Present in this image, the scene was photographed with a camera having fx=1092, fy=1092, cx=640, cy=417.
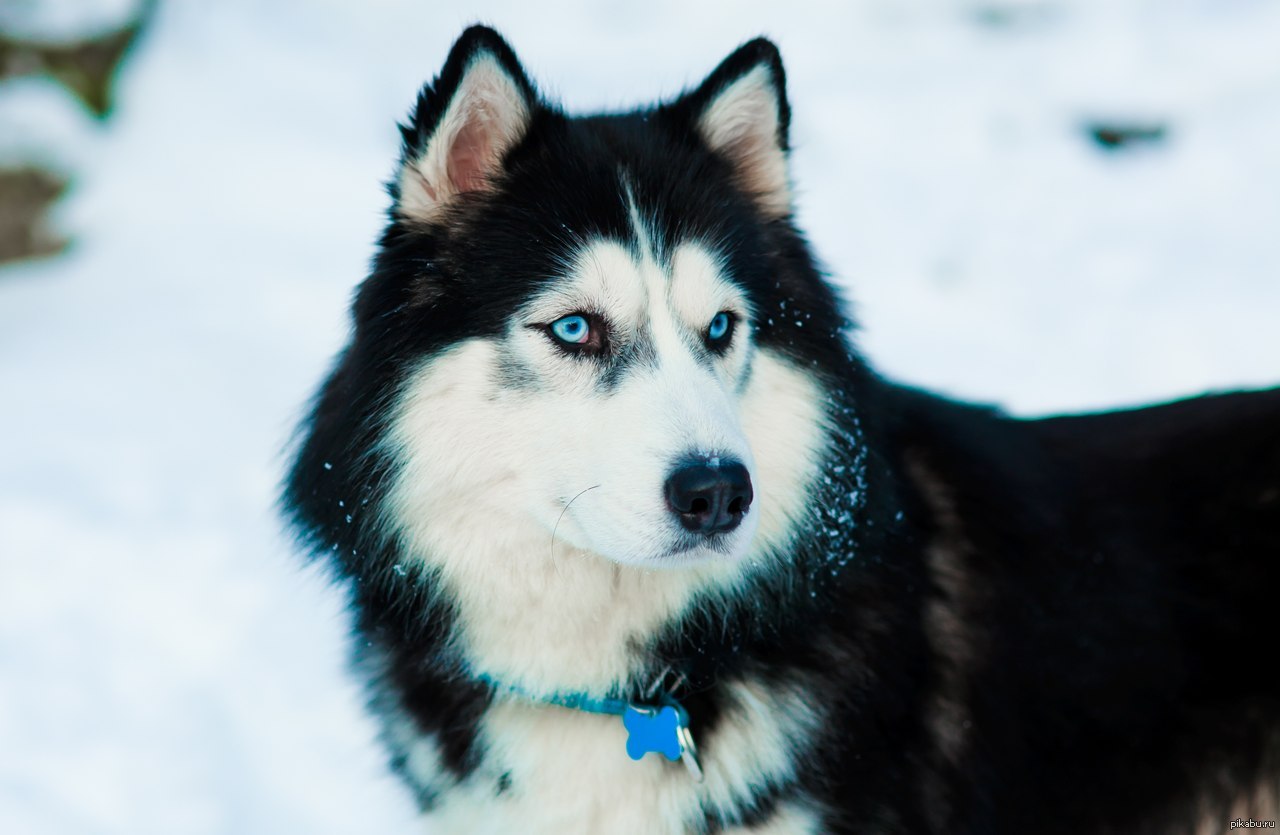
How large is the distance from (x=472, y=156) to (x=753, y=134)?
650 mm

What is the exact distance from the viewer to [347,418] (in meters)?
2.23

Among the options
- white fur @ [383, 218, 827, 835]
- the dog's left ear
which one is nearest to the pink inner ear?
white fur @ [383, 218, 827, 835]

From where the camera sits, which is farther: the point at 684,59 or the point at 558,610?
the point at 684,59

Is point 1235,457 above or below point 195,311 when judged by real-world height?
below

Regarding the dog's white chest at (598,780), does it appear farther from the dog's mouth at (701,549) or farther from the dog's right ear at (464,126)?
the dog's right ear at (464,126)

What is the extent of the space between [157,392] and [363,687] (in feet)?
10.7

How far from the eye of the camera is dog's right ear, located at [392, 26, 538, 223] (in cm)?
213

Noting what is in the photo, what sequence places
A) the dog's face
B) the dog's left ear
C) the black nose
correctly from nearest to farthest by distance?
the black nose, the dog's face, the dog's left ear

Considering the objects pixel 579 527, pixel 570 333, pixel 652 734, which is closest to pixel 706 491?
pixel 579 527

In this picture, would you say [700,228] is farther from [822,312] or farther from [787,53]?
[787,53]

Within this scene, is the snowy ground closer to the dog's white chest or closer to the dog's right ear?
the dog's white chest

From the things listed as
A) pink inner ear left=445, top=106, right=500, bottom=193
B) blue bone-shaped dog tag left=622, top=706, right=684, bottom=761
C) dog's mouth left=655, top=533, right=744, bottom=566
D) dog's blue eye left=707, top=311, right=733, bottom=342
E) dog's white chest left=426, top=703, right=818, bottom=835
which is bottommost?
dog's white chest left=426, top=703, right=818, bottom=835

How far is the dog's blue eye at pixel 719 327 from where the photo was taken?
2223 millimetres

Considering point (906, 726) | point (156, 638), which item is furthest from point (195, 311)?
point (906, 726)
